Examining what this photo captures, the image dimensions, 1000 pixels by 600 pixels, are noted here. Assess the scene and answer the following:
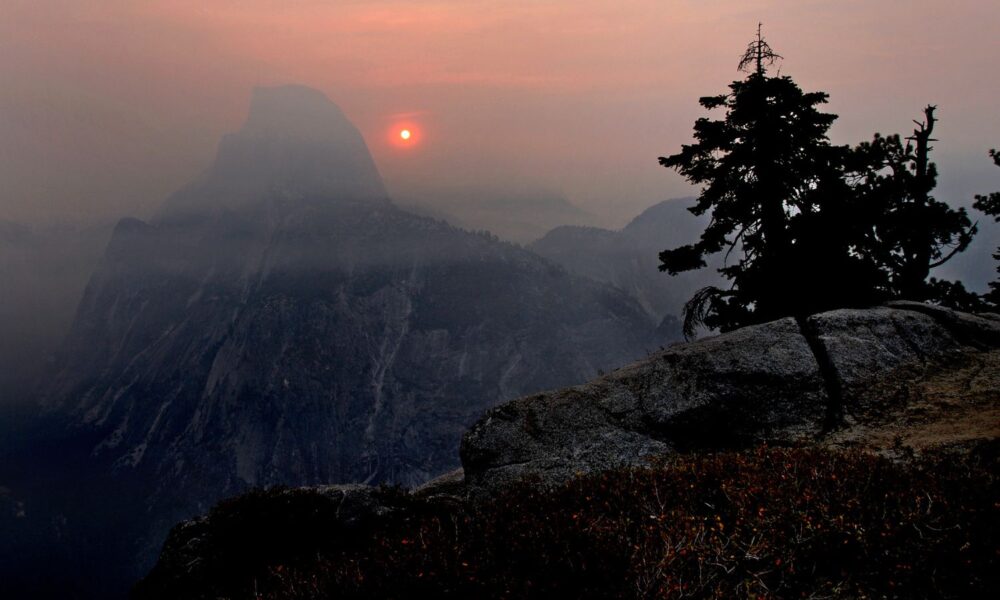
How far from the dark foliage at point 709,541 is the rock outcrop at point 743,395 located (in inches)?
126

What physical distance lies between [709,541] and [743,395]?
7.05m

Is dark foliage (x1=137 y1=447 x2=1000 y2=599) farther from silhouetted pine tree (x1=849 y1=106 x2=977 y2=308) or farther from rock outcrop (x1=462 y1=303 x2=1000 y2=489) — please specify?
silhouetted pine tree (x1=849 y1=106 x2=977 y2=308)

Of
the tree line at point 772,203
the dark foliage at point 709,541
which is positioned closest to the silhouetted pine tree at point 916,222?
the tree line at point 772,203

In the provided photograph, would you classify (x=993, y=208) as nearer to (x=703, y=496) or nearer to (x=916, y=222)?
(x=916, y=222)

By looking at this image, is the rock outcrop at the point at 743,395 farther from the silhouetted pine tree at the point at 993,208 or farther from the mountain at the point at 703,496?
the silhouetted pine tree at the point at 993,208

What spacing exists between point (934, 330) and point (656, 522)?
11419 mm

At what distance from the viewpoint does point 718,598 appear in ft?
17.7

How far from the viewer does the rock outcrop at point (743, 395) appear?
11.6 meters

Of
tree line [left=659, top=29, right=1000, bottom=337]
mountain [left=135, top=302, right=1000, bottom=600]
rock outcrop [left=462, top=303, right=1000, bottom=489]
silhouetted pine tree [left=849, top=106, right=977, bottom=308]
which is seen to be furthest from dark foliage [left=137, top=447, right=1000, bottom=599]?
silhouetted pine tree [left=849, top=106, right=977, bottom=308]

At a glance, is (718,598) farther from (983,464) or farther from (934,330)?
(934,330)

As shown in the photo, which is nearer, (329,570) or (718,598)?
(718,598)

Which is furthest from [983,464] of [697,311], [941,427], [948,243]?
[948,243]

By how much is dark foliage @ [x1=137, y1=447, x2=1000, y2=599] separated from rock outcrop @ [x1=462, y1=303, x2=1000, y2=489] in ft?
10.5

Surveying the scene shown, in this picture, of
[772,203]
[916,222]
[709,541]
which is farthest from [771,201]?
[709,541]
